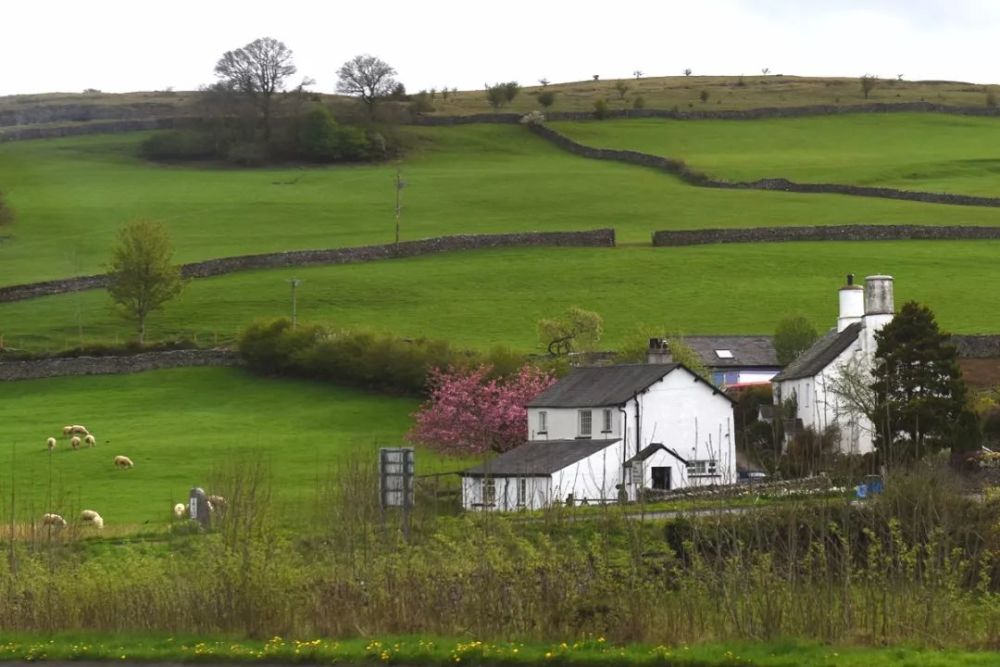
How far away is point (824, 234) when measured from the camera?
360ft

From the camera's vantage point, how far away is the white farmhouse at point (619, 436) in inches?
2208

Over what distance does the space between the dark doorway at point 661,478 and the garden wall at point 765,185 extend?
72.4 metres

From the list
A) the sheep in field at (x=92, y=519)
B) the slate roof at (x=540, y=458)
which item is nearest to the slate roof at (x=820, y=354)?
the slate roof at (x=540, y=458)

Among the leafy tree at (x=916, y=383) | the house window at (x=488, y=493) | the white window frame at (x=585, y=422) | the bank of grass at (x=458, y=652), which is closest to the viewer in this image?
the bank of grass at (x=458, y=652)

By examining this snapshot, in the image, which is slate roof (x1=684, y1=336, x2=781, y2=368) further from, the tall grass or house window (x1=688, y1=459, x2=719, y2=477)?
the tall grass

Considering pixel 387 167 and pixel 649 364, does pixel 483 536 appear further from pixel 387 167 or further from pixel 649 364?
pixel 387 167

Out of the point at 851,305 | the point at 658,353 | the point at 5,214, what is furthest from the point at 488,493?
the point at 5,214

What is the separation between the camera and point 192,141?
15988 cm

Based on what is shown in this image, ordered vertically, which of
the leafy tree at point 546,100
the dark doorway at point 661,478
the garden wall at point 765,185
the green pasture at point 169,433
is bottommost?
the dark doorway at point 661,478

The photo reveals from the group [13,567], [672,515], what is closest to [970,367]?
[672,515]

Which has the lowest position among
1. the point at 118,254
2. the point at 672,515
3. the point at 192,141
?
the point at 672,515

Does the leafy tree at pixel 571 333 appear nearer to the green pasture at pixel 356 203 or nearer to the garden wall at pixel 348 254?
the garden wall at pixel 348 254

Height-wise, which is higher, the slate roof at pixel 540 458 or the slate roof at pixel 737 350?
the slate roof at pixel 737 350

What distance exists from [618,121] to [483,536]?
146 metres
